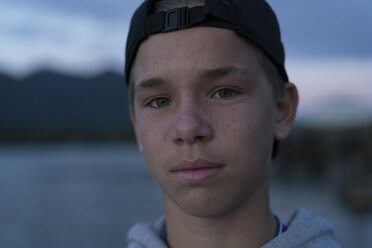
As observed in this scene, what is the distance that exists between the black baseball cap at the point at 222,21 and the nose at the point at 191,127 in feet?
1.43

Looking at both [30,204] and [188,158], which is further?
[30,204]

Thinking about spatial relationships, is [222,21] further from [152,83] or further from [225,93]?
[152,83]

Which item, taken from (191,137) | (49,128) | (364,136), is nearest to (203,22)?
(191,137)

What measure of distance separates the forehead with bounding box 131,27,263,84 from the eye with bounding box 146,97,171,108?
0.13m

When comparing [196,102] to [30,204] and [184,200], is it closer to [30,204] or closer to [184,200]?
[184,200]

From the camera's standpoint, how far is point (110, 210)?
29.7m

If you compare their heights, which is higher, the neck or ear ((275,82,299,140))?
ear ((275,82,299,140))

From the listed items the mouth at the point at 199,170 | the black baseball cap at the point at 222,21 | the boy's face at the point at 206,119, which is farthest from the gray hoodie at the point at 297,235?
the black baseball cap at the point at 222,21

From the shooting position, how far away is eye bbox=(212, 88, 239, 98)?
6.55ft

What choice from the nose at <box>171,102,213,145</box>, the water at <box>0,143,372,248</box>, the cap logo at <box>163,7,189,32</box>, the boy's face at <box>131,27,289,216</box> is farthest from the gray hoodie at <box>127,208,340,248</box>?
the water at <box>0,143,372,248</box>

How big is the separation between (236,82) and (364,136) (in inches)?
1521

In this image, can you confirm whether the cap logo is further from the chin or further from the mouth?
the chin

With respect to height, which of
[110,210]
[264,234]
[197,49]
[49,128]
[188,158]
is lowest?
[110,210]

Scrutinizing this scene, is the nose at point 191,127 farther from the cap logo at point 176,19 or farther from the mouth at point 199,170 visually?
the cap logo at point 176,19
